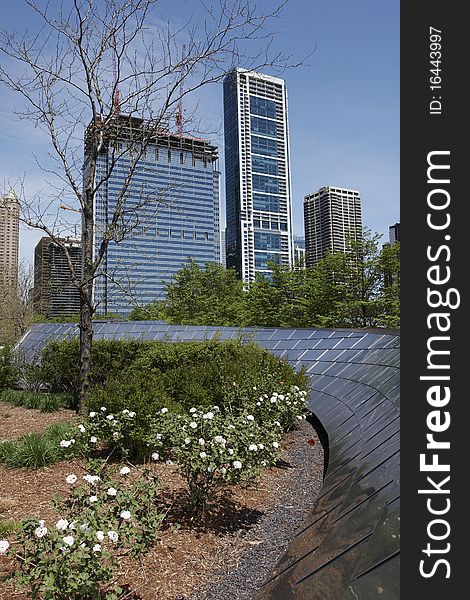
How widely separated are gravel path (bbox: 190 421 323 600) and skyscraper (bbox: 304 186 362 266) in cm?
2908

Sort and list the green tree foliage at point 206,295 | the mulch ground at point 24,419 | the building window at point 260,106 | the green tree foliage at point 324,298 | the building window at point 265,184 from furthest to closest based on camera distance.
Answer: the building window at point 265,184 → the green tree foliage at point 206,295 → the green tree foliage at point 324,298 → the building window at point 260,106 → the mulch ground at point 24,419

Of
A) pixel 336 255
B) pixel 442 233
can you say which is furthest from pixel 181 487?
pixel 336 255

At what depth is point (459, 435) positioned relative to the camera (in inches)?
83.0

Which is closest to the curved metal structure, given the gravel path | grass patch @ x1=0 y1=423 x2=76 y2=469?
the gravel path

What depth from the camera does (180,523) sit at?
3.95 m

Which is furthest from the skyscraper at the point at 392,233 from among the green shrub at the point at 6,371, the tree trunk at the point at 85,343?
the tree trunk at the point at 85,343

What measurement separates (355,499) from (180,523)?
5.65 ft

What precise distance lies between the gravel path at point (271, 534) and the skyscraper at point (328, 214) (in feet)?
95.4

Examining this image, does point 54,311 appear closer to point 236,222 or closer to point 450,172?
point 450,172

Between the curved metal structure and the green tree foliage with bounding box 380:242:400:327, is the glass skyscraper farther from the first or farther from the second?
the green tree foliage with bounding box 380:242:400:327

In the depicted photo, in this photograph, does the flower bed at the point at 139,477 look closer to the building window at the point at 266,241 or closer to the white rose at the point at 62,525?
the white rose at the point at 62,525

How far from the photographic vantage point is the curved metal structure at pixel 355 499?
6.59 feet

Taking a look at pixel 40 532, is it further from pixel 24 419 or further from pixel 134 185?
pixel 134 185

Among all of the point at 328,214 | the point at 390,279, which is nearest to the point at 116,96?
the point at 390,279
